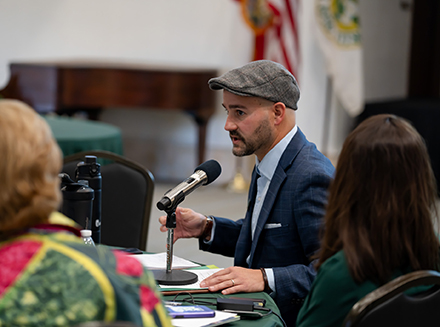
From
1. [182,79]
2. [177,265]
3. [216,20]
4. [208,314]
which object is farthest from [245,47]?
[208,314]

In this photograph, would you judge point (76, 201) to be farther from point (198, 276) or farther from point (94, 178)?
point (198, 276)

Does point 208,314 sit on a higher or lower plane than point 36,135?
lower

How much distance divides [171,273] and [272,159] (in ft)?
1.79

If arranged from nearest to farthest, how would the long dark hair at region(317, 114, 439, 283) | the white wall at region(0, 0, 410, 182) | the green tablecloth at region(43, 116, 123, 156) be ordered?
the long dark hair at region(317, 114, 439, 283), the green tablecloth at region(43, 116, 123, 156), the white wall at region(0, 0, 410, 182)

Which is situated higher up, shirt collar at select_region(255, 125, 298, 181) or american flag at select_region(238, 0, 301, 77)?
american flag at select_region(238, 0, 301, 77)

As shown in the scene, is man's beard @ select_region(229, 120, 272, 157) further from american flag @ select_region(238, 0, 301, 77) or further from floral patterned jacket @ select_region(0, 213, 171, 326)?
american flag @ select_region(238, 0, 301, 77)

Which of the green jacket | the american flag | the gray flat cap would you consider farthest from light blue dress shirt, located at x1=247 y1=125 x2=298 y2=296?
the american flag

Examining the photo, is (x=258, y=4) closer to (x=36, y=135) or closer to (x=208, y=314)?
(x=208, y=314)

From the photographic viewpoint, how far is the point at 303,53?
6.70 m

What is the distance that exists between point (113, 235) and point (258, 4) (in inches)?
166

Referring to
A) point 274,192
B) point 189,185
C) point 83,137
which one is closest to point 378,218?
point 189,185

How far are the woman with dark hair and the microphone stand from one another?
431mm

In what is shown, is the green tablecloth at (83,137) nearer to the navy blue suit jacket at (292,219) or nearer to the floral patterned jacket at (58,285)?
the navy blue suit jacket at (292,219)

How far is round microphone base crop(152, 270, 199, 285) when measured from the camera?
1592 millimetres
